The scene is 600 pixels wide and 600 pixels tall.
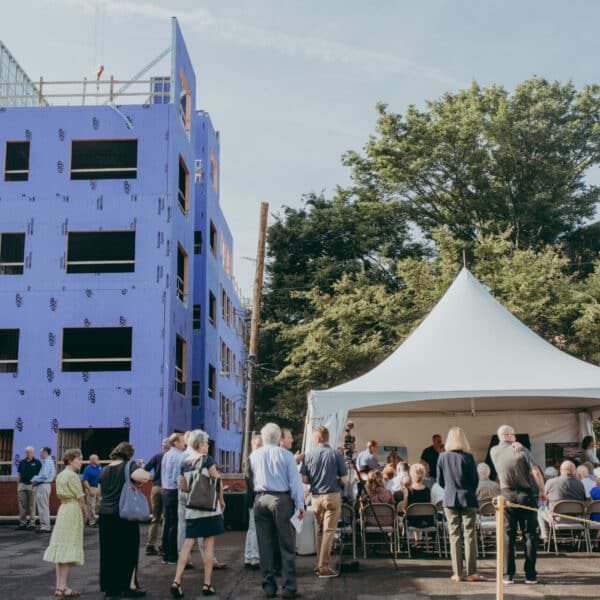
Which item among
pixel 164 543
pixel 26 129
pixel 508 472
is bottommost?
pixel 164 543

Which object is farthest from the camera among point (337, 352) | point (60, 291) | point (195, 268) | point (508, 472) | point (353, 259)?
point (195, 268)

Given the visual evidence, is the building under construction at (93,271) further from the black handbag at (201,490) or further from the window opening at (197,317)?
the black handbag at (201,490)

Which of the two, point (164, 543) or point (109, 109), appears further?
point (109, 109)

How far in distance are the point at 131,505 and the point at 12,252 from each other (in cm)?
1996

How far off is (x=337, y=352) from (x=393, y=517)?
39.9ft

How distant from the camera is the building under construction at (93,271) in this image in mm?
25625

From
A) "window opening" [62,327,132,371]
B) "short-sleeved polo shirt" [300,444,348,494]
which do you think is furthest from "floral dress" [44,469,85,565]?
"window opening" [62,327,132,371]

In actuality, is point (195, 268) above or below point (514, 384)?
above

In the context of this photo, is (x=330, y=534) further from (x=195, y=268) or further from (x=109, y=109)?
(x=195, y=268)

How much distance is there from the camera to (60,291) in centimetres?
2623

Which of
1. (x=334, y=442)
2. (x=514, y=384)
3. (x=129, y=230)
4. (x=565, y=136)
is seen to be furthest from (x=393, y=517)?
(x=565, y=136)

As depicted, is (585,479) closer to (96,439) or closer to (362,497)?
(362,497)

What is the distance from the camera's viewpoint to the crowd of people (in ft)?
30.4

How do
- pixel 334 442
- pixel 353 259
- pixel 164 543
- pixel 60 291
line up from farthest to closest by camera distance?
pixel 353 259, pixel 60 291, pixel 334 442, pixel 164 543
